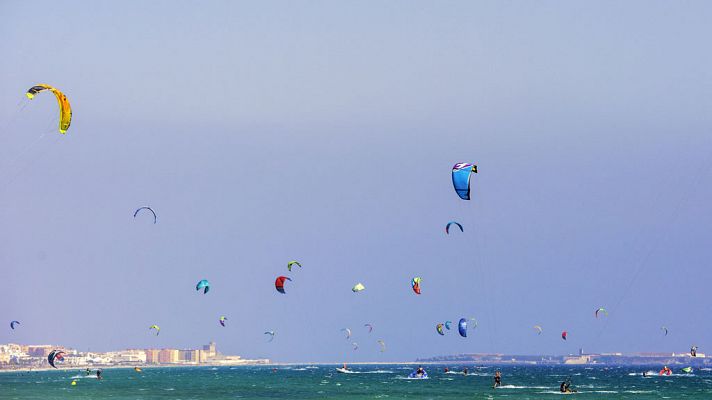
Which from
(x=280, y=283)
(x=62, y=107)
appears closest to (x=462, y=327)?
(x=280, y=283)

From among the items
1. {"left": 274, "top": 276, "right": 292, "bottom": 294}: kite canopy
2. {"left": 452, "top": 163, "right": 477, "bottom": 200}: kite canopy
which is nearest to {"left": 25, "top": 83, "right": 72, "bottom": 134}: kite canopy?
{"left": 452, "top": 163, "right": 477, "bottom": 200}: kite canopy

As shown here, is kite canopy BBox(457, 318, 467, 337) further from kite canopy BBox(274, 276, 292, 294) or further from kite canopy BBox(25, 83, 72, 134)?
kite canopy BBox(25, 83, 72, 134)

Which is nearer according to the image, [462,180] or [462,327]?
[462,180]

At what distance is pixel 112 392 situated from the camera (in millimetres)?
97938

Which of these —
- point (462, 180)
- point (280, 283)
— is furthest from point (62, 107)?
point (280, 283)

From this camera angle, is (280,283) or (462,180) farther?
(280,283)

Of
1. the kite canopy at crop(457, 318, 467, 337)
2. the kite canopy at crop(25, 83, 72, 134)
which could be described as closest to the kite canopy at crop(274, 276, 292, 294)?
the kite canopy at crop(457, 318, 467, 337)

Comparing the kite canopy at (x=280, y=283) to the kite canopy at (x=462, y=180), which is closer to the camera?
the kite canopy at (x=462, y=180)

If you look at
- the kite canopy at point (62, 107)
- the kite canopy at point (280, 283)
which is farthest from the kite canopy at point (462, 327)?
the kite canopy at point (62, 107)

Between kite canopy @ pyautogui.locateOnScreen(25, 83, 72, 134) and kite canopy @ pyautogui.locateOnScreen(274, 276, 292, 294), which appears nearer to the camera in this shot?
kite canopy @ pyautogui.locateOnScreen(25, 83, 72, 134)

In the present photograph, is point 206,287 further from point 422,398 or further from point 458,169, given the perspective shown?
point 458,169

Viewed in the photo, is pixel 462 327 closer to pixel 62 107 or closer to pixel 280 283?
pixel 280 283

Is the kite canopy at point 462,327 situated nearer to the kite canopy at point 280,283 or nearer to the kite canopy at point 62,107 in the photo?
the kite canopy at point 280,283

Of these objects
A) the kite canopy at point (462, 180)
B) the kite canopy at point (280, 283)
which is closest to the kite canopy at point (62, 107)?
the kite canopy at point (462, 180)
